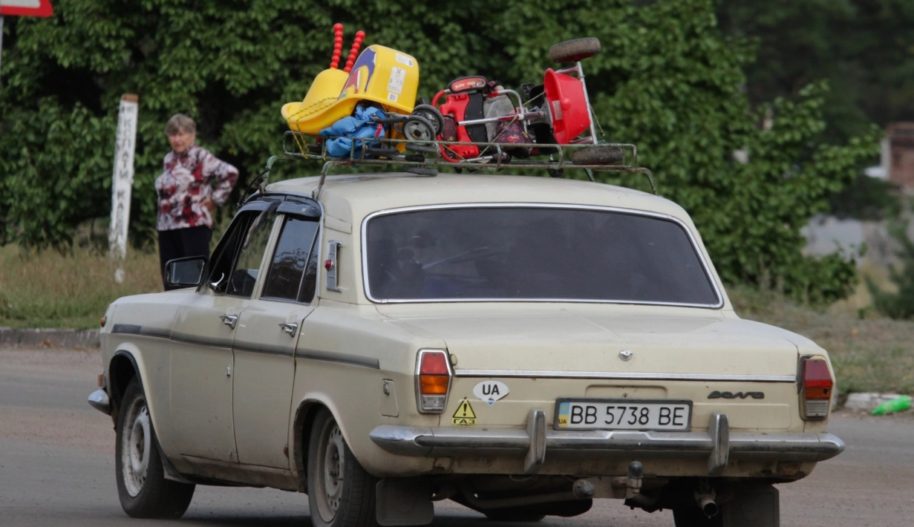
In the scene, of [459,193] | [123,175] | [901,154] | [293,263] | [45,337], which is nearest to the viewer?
[459,193]

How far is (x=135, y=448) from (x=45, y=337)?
796 centimetres

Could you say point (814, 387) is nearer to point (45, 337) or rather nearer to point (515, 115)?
point (515, 115)

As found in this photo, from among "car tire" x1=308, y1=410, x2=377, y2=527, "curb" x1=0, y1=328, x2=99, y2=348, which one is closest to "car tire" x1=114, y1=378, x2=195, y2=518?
"car tire" x1=308, y1=410, x2=377, y2=527

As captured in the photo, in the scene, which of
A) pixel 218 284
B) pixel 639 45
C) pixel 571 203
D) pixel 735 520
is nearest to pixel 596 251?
pixel 571 203

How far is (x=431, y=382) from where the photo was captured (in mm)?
6590

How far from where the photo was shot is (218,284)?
28.5 ft

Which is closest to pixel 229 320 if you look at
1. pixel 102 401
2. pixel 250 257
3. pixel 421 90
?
pixel 250 257

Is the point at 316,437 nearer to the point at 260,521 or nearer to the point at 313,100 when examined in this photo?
the point at 260,521

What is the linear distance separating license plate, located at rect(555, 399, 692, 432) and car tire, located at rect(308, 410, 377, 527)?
78 centimetres

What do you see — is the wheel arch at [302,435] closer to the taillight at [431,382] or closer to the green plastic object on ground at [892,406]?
the taillight at [431,382]

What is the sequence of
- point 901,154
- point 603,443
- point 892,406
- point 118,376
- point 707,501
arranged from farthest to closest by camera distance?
point 901,154, point 892,406, point 118,376, point 707,501, point 603,443

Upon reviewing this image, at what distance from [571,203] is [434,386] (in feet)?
4.88

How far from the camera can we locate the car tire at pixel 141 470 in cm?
885

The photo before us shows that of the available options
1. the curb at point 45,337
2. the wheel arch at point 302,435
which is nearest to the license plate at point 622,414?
the wheel arch at point 302,435
